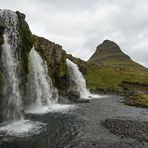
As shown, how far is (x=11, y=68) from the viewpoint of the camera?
55781 mm

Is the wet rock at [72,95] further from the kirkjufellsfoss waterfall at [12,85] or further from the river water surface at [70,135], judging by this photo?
the kirkjufellsfoss waterfall at [12,85]

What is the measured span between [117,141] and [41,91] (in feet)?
121

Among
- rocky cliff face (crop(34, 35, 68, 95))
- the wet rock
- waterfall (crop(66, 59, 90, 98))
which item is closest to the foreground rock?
the wet rock

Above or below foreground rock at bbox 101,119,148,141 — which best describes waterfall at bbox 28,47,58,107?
above

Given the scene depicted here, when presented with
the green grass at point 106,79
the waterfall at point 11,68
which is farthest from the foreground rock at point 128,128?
the green grass at point 106,79

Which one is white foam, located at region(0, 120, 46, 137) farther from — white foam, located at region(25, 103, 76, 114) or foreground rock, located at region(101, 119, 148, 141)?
foreground rock, located at region(101, 119, 148, 141)

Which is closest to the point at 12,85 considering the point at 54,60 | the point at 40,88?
the point at 40,88

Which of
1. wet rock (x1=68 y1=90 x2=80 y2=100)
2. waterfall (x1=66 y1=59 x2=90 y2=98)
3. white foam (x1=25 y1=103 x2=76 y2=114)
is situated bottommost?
white foam (x1=25 y1=103 x2=76 y2=114)

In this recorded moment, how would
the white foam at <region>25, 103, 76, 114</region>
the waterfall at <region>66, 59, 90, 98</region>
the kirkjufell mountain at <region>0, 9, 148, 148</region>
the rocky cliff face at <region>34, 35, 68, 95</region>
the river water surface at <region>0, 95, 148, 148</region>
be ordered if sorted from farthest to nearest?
the waterfall at <region>66, 59, 90, 98</region> → the rocky cliff face at <region>34, 35, 68, 95</region> → the white foam at <region>25, 103, 76, 114</region> → the kirkjufell mountain at <region>0, 9, 148, 148</region> → the river water surface at <region>0, 95, 148, 148</region>

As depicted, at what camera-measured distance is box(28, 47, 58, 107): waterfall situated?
6981 cm

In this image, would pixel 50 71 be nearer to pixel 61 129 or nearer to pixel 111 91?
pixel 61 129

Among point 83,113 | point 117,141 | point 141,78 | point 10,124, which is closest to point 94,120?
point 83,113

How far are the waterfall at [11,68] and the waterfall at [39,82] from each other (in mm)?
12204

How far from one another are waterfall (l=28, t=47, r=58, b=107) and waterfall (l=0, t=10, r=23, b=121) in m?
12.2
